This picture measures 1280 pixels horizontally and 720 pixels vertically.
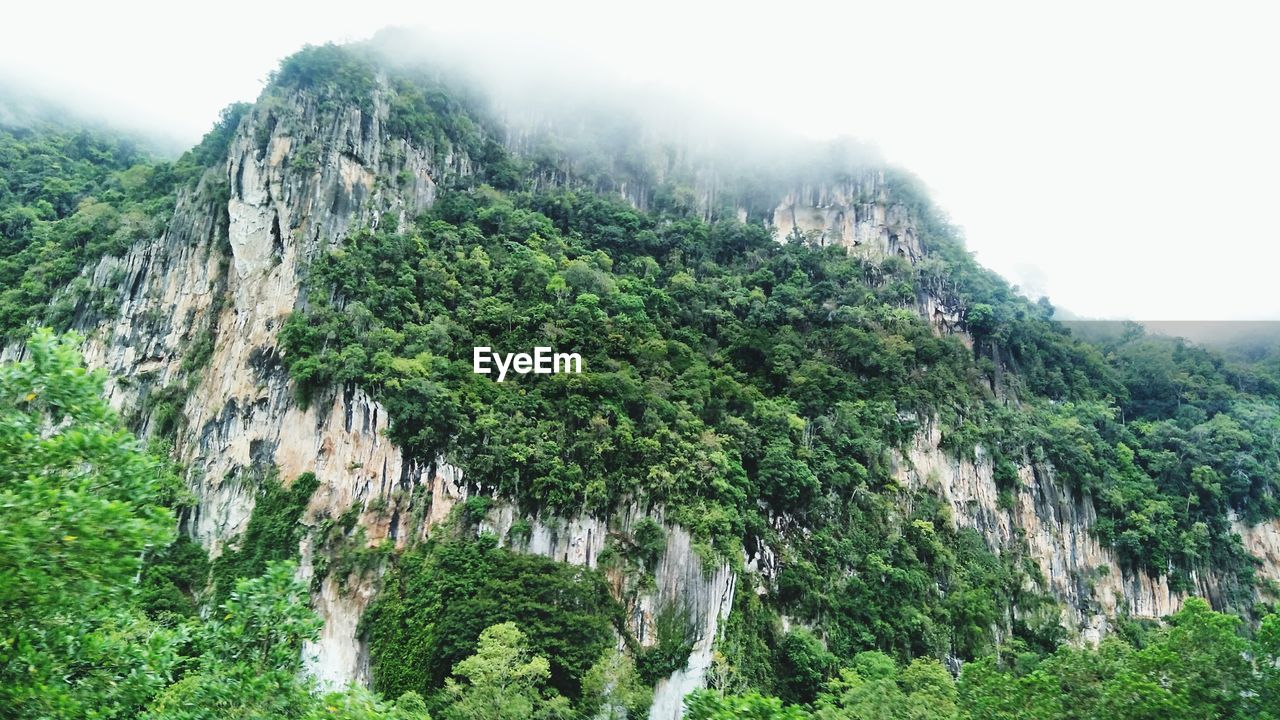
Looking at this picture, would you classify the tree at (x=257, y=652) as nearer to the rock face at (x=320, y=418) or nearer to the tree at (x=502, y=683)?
the tree at (x=502, y=683)

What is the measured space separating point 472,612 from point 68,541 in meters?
16.8

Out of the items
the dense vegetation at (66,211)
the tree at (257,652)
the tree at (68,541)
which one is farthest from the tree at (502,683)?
the dense vegetation at (66,211)

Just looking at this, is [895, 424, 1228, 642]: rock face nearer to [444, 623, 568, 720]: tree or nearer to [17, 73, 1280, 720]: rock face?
[17, 73, 1280, 720]: rock face

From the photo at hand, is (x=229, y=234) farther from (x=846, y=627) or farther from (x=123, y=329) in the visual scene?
(x=846, y=627)

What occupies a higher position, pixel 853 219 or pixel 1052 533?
pixel 853 219

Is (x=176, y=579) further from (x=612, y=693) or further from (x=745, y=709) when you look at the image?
(x=745, y=709)

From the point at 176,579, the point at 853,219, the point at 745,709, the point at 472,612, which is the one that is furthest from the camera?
the point at 853,219

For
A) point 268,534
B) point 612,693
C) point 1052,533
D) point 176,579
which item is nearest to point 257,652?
point 612,693

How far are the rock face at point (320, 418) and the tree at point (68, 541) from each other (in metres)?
17.0

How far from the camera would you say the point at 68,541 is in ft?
19.3

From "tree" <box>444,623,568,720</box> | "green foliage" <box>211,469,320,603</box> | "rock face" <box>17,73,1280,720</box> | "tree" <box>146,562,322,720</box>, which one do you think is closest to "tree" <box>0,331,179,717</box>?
"tree" <box>146,562,322,720</box>

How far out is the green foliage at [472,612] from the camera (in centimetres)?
2127

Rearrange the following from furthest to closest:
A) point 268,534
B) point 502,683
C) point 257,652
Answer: point 268,534
point 502,683
point 257,652

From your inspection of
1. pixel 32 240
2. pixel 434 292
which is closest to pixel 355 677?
pixel 434 292
